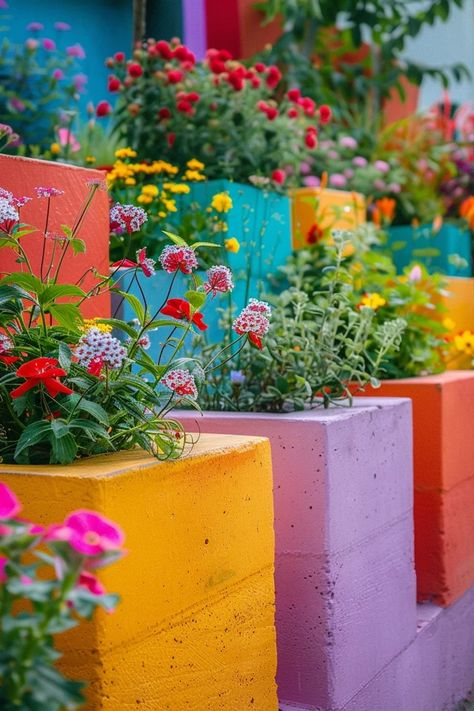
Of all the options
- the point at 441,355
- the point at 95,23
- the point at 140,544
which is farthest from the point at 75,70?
the point at 140,544

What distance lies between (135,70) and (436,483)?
1907 mm

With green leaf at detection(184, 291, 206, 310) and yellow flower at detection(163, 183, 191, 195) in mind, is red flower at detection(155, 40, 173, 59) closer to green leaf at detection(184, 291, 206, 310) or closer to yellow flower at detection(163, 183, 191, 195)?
yellow flower at detection(163, 183, 191, 195)

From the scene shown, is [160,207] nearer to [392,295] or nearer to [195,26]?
[392,295]

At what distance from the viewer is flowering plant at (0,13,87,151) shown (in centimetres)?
449

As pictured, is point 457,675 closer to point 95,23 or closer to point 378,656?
point 378,656

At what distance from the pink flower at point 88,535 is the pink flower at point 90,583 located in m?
0.05

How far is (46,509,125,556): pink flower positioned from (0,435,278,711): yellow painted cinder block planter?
1.34 feet

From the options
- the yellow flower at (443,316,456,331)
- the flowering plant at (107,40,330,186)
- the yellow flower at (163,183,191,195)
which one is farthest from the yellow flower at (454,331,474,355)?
the yellow flower at (163,183,191,195)

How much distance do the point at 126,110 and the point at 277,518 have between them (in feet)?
6.78

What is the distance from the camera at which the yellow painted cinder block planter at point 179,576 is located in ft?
4.67

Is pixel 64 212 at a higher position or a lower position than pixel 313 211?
lower

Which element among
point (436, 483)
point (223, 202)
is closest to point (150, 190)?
point (223, 202)

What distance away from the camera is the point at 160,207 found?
10.5 ft

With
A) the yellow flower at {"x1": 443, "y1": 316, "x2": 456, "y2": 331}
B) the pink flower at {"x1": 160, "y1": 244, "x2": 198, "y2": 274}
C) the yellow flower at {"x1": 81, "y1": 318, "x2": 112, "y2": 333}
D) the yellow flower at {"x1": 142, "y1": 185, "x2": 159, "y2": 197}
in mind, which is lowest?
the yellow flower at {"x1": 443, "y1": 316, "x2": 456, "y2": 331}
